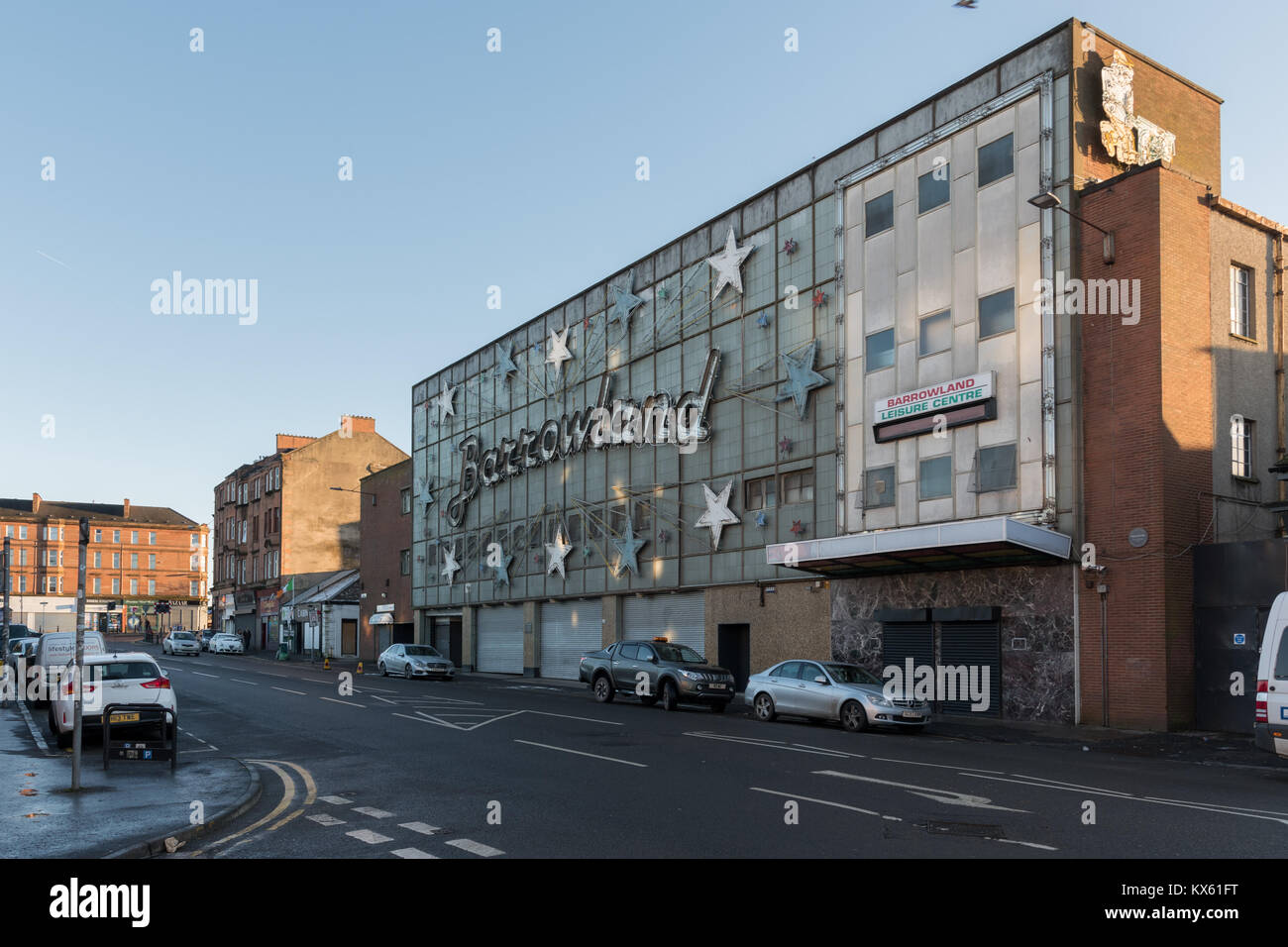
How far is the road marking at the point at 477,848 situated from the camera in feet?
30.2

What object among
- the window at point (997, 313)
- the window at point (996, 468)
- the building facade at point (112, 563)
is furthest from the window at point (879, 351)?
the building facade at point (112, 563)

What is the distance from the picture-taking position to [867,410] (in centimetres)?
2897

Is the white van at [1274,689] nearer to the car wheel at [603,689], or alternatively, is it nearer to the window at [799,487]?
the window at [799,487]

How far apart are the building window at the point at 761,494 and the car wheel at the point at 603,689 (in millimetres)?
7214

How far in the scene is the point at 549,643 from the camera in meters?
44.2

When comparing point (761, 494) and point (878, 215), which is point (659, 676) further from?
point (878, 215)

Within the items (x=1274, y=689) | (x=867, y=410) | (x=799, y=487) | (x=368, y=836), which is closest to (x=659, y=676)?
(x=799, y=487)

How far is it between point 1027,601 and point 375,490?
4555 centimetres

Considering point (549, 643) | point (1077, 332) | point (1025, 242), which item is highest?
point (1025, 242)

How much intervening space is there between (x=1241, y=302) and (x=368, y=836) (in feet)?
76.0

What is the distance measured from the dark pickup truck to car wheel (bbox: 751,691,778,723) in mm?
2130

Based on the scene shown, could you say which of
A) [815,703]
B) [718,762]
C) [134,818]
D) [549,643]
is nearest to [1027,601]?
[815,703]

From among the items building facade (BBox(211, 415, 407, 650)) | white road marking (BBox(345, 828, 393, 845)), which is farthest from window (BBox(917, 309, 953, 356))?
building facade (BBox(211, 415, 407, 650))
